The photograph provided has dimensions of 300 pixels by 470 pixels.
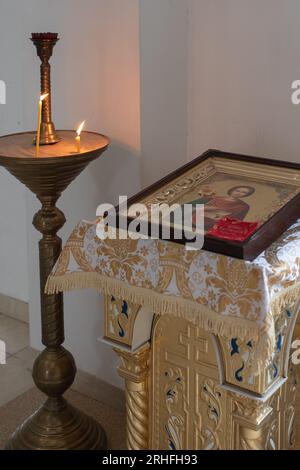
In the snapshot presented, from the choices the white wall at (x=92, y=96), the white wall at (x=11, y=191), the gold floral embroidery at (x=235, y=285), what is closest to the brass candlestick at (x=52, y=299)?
the white wall at (x=92, y=96)

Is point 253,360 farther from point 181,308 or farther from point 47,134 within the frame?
point 47,134

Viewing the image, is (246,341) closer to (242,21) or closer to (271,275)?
(271,275)

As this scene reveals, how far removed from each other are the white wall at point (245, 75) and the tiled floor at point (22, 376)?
1.00 meters

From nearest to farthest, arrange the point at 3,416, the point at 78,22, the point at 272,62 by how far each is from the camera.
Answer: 1. the point at 272,62
2. the point at 78,22
3. the point at 3,416

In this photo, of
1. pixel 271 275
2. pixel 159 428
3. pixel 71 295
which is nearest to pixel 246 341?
pixel 271 275

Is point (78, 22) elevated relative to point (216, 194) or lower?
elevated

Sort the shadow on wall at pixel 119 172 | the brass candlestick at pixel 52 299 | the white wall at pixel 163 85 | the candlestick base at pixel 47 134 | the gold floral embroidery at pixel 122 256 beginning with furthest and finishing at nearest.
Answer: the shadow on wall at pixel 119 172 → the white wall at pixel 163 85 → the candlestick base at pixel 47 134 → the brass candlestick at pixel 52 299 → the gold floral embroidery at pixel 122 256

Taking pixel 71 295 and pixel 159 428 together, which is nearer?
pixel 159 428

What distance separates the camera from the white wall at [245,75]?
241 cm

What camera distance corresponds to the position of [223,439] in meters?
2.10

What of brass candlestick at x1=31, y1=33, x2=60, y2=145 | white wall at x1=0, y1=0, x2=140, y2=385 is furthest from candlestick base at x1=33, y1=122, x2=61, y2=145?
white wall at x1=0, y1=0, x2=140, y2=385

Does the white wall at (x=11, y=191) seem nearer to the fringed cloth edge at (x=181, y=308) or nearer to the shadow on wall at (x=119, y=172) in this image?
the shadow on wall at (x=119, y=172)

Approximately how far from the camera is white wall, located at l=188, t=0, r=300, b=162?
2410 millimetres

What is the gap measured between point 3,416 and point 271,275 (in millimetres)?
1449
